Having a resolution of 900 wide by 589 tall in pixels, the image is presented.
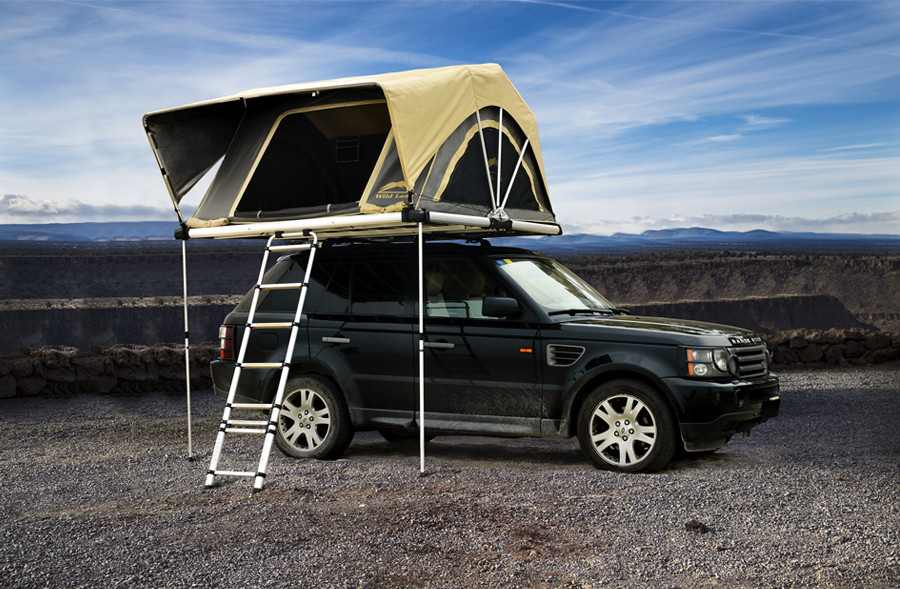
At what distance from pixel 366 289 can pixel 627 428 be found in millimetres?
2826

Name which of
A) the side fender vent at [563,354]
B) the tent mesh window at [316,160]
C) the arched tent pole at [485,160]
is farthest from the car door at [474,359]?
the tent mesh window at [316,160]

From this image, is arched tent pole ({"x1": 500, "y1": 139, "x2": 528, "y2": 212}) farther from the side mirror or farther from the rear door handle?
the rear door handle

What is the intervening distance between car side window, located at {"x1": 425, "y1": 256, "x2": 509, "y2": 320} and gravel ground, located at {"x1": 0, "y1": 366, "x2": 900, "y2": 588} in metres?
1.44

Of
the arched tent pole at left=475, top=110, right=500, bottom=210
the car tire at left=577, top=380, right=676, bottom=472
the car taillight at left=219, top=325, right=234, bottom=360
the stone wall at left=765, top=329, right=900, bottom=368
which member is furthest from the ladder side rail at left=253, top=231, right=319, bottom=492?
the stone wall at left=765, top=329, right=900, bottom=368

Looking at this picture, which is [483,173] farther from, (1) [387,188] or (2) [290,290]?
(2) [290,290]

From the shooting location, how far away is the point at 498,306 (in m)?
7.58

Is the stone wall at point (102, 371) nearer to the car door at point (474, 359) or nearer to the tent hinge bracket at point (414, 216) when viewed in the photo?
the car door at point (474, 359)

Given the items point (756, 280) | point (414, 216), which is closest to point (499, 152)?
point (414, 216)

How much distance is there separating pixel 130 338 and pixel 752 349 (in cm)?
5331

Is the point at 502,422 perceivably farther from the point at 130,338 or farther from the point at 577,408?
the point at 130,338

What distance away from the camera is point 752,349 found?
7895mm

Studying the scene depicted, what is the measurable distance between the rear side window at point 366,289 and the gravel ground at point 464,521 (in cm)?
147

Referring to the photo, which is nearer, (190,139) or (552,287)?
(552,287)

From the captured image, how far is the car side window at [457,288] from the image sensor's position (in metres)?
8.06
